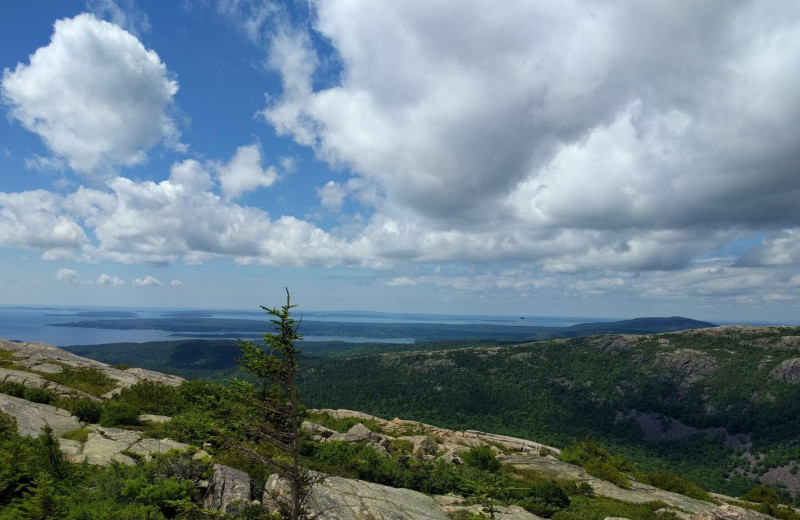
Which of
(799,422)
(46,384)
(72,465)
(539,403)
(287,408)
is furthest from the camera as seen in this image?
(539,403)

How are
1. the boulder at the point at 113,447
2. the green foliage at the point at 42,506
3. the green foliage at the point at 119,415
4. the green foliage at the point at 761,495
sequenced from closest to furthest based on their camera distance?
the green foliage at the point at 42,506 < the boulder at the point at 113,447 < the green foliage at the point at 119,415 < the green foliage at the point at 761,495

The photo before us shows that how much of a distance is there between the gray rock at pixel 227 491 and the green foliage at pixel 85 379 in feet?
84.4

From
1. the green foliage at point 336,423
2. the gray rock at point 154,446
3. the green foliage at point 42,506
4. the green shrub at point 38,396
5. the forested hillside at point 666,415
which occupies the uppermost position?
the green foliage at point 42,506

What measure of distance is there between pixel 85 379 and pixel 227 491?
30858 mm

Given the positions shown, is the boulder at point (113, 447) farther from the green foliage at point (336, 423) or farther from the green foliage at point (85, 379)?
the green foliage at point (336, 423)

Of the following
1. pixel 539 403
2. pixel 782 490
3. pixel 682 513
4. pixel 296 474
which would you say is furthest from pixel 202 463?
pixel 539 403

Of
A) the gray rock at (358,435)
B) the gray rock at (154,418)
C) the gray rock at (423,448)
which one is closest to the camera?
the gray rock at (154,418)

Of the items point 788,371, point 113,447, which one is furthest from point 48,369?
point 788,371

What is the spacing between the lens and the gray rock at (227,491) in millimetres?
13219

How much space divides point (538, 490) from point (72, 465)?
23498 millimetres

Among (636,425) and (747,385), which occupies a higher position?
(747,385)

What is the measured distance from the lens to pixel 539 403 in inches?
7229

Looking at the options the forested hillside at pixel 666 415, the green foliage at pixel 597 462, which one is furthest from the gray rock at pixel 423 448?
the forested hillside at pixel 666 415

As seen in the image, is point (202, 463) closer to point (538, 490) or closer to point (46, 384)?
point (538, 490)
